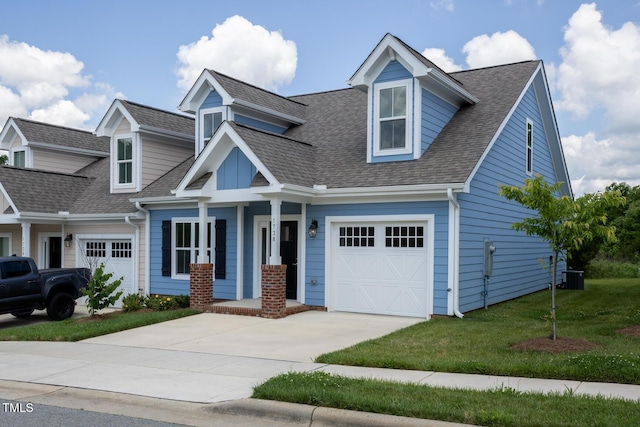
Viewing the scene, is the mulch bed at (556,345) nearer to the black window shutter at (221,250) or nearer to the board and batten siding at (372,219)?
the board and batten siding at (372,219)

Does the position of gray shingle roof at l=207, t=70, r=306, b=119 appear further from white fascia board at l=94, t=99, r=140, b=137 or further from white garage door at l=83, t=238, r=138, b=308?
white garage door at l=83, t=238, r=138, b=308

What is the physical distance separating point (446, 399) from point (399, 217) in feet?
25.9

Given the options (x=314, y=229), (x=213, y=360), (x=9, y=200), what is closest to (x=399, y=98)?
(x=314, y=229)

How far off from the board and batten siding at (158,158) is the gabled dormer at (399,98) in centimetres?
763

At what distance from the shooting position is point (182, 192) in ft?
53.6

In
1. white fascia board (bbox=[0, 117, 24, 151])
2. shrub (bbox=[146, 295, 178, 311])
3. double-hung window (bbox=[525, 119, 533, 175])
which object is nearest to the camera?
shrub (bbox=[146, 295, 178, 311])

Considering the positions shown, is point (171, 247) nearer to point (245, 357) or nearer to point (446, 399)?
point (245, 357)

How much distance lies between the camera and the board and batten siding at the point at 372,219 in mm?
14320

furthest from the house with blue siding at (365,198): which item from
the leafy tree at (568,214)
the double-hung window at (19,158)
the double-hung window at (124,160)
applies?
the double-hung window at (19,158)

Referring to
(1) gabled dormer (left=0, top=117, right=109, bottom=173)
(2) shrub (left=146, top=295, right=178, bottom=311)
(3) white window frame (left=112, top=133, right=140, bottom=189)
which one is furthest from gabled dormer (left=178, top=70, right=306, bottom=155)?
(1) gabled dormer (left=0, top=117, right=109, bottom=173)

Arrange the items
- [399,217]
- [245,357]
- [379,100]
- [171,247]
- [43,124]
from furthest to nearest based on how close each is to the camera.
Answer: [43,124] < [171,247] < [379,100] < [399,217] < [245,357]

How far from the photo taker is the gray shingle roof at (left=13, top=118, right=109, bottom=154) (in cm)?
2377

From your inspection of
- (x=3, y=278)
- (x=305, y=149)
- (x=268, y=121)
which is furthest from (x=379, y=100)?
(x=3, y=278)

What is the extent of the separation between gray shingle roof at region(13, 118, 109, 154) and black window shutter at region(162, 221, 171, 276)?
326 inches
